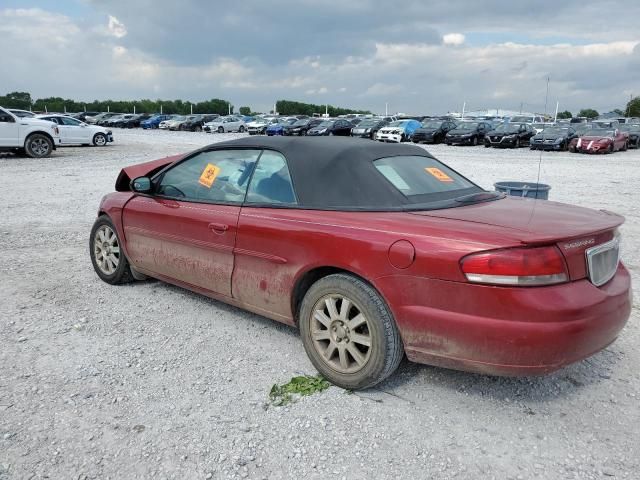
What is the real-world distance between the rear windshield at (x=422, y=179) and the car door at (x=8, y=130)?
17771 millimetres

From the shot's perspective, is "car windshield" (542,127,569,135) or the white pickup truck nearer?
the white pickup truck

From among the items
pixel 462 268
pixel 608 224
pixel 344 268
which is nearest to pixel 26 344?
pixel 344 268

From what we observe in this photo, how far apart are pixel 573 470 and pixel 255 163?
2699 mm

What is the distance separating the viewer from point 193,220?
4.03m

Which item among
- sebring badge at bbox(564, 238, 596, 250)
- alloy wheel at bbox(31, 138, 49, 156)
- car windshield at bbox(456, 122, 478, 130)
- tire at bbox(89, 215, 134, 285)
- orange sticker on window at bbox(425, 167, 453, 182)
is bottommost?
tire at bbox(89, 215, 134, 285)

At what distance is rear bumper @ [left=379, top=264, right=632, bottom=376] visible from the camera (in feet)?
8.61

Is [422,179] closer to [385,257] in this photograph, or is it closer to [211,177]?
[385,257]

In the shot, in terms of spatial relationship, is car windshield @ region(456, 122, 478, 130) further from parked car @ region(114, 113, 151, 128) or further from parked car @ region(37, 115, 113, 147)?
parked car @ region(114, 113, 151, 128)

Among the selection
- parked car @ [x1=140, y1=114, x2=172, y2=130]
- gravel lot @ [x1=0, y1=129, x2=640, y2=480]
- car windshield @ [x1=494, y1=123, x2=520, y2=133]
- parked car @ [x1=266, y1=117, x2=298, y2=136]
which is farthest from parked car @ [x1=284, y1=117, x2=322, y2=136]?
gravel lot @ [x1=0, y1=129, x2=640, y2=480]

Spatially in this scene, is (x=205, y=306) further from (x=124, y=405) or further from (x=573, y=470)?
(x=573, y=470)

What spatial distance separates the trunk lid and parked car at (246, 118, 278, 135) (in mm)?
40002

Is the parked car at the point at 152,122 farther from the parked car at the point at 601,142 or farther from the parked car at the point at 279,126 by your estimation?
the parked car at the point at 601,142

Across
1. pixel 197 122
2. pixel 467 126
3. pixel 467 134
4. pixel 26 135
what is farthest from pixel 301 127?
pixel 26 135

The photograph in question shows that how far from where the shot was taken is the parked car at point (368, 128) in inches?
1357
